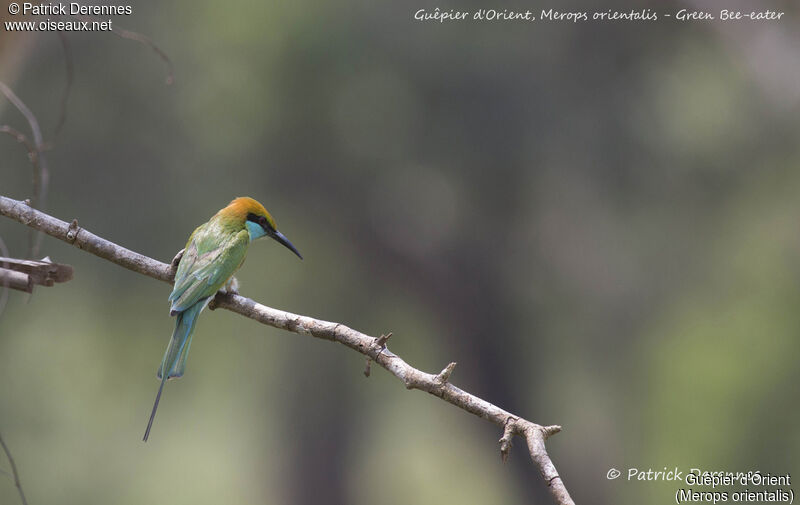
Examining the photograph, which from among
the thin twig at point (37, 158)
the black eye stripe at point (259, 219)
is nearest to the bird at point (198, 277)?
the black eye stripe at point (259, 219)

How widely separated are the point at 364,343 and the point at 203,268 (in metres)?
0.85

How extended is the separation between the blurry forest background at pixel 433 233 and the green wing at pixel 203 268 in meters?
4.95

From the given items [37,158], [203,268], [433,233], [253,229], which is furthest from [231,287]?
[433,233]

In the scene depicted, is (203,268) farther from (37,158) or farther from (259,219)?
(37,158)

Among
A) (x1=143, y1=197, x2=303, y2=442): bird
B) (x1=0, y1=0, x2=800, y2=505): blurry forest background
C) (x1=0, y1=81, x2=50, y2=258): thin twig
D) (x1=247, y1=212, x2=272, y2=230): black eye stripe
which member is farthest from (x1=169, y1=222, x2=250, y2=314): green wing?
(x1=0, y1=0, x2=800, y2=505): blurry forest background

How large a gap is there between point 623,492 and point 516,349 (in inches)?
82.3

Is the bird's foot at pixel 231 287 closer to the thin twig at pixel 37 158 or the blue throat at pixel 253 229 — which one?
the blue throat at pixel 253 229

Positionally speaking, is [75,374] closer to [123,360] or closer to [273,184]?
[123,360]

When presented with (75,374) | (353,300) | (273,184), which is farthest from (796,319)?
(75,374)

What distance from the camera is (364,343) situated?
77.5 inches

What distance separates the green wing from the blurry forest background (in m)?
4.95

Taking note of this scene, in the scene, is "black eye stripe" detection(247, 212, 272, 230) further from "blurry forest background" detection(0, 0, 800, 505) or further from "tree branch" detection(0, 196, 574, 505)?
"blurry forest background" detection(0, 0, 800, 505)

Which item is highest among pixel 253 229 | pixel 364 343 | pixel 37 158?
pixel 253 229

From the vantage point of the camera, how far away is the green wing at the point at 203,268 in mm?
2578
